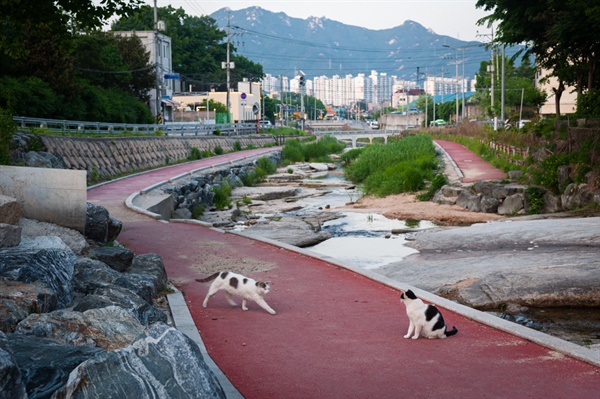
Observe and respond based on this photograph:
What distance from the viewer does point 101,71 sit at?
5338 centimetres

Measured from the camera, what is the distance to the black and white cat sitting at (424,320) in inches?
373

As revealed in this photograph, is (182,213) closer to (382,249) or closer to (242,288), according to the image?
(382,249)

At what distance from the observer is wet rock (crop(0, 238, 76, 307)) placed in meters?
9.50

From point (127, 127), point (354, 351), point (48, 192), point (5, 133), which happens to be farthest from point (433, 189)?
point (354, 351)

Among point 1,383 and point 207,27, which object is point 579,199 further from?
point 207,27

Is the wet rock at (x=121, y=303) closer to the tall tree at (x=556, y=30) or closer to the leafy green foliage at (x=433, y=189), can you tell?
the tall tree at (x=556, y=30)

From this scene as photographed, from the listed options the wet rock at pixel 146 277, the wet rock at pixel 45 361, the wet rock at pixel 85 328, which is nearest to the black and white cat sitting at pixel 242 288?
the wet rock at pixel 146 277

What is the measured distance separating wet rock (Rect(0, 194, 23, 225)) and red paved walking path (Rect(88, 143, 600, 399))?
286 cm

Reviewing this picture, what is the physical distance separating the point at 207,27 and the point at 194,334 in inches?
3963

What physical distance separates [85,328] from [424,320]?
4.22 m

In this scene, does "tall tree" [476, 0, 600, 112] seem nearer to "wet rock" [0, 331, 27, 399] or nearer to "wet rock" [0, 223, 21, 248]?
"wet rock" [0, 223, 21, 248]

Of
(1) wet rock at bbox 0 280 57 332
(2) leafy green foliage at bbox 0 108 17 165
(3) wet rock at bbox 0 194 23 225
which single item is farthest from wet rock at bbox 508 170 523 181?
(1) wet rock at bbox 0 280 57 332

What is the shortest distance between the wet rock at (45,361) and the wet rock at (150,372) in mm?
360

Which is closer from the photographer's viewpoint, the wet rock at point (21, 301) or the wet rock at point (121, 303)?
the wet rock at point (21, 301)
